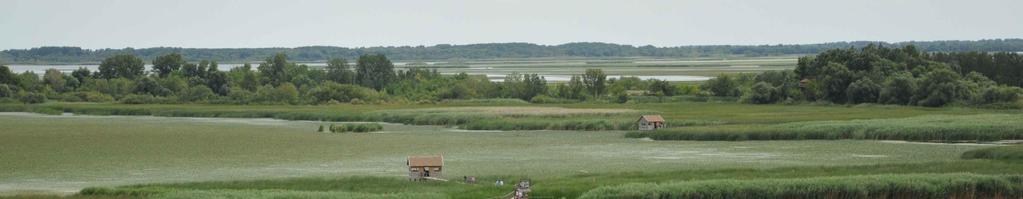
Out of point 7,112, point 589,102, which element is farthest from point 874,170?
point 7,112

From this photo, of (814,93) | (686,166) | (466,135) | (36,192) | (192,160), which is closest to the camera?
(36,192)

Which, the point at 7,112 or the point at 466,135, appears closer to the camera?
the point at 466,135

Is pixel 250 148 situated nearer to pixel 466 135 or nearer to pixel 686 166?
pixel 466 135

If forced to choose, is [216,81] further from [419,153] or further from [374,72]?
[419,153]

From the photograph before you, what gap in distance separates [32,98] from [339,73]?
2898cm

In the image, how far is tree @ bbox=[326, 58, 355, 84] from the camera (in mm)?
119250

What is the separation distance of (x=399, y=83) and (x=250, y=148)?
6268cm

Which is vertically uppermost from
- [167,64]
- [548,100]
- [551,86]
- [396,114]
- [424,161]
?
[424,161]

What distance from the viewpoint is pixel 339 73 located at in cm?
12031

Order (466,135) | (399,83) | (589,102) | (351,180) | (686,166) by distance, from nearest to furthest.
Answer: (351,180) → (686,166) → (466,135) → (589,102) → (399,83)

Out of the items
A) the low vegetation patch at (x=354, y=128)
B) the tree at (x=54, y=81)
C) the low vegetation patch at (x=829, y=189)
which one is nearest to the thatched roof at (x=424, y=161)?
the low vegetation patch at (x=829, y=189)

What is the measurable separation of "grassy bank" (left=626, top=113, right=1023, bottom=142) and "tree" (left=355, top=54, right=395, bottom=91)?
59791 mm

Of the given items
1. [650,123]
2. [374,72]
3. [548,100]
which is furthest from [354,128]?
[374,72]

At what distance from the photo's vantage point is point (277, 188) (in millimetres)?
36688
